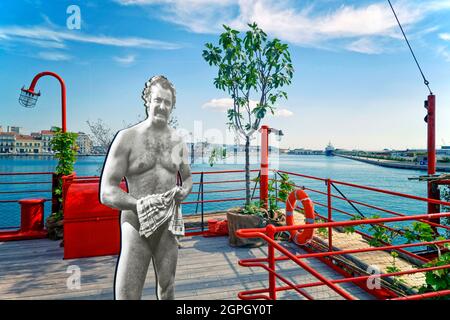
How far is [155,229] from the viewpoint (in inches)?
83.3

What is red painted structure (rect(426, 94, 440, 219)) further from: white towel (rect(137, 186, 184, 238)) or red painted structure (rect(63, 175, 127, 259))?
red painted structure (rect(63, 175, 127, 259))

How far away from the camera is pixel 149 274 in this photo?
11.6 feet

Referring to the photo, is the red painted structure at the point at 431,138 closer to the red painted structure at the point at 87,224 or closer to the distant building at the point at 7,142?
the red painted structure at the point at 87,224

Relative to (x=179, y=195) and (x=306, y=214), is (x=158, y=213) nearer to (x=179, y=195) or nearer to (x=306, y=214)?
(x=179, y=195)

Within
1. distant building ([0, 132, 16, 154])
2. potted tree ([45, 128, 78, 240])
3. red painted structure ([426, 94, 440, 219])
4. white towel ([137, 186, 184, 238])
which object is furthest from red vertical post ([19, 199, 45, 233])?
distant building ([0, 132, 16, 154])

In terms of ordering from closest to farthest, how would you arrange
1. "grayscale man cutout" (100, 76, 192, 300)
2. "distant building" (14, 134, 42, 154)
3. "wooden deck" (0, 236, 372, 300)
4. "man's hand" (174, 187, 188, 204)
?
"grayscale man cutout" (100, 76, 192, 300) < "man's hand" (174, 187, 188, 204) < "wooden deck" (0, 236, 372, 300) < "distant building" (14, 134, 42, 154)

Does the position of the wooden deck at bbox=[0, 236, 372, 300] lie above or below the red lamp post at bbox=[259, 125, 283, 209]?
below

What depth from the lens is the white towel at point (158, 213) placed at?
207cm

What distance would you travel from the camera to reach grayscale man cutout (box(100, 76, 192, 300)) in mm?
2051

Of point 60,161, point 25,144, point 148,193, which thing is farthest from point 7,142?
point 148,193

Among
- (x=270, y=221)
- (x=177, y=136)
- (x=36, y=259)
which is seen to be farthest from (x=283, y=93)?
(x=36, y=259)

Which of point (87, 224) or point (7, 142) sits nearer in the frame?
point (87, 224)

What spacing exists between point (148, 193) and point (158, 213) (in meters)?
0.18
